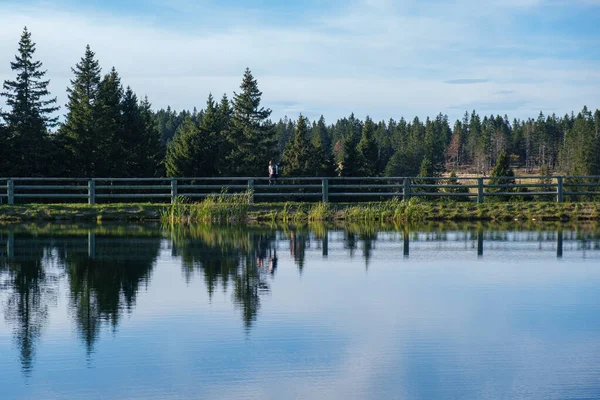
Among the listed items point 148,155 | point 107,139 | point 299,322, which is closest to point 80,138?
point 107,139

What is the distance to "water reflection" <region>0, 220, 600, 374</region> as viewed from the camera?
1235 cm

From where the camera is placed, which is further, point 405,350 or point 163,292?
point 163,292

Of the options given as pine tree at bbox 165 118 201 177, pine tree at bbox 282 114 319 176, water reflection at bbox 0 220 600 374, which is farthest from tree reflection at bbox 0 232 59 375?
pine tree at bbox 282 114 319 176

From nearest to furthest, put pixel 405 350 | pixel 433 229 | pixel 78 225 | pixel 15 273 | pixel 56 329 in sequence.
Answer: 1. pixel 405 350
2. pixel 56 329
3. pixel 15 273
4. pixel 433 229
5. pixel 78 225

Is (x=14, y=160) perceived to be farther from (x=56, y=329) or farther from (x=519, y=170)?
(x=519, y=170)

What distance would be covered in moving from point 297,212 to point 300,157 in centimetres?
5305

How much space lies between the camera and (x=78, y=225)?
2897cm

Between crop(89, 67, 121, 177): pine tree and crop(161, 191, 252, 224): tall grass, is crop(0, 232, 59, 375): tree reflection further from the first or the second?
crop(89, 67, 121, 177): pine tree

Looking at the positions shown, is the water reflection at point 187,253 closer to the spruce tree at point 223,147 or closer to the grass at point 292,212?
the grass at point 292,212

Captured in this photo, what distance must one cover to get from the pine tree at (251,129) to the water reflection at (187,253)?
5480cm

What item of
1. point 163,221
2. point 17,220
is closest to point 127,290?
point 163,221

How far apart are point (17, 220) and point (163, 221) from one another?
508 cm

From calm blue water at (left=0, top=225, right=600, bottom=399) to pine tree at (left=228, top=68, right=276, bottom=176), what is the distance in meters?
62.6

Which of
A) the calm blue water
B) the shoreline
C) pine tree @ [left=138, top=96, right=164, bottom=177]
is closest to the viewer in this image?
the calm blue water
